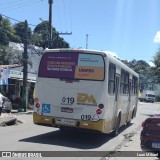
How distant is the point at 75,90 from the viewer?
13328 mm

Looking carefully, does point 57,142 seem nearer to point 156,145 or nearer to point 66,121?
point 66,121

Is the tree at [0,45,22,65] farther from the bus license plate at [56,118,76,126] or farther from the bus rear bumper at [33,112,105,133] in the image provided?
the bus license plate at [56,118,76,126]

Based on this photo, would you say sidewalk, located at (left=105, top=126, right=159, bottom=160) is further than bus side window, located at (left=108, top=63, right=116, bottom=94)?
No

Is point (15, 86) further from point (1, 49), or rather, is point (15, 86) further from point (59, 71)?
point (59, 71)

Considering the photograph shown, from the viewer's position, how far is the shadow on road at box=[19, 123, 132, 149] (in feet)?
42.4

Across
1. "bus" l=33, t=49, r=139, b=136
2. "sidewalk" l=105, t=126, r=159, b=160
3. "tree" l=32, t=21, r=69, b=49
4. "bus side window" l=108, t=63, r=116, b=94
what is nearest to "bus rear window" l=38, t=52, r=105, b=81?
"bus" l=33, t=49, r=139, b=136

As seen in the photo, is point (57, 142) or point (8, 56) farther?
point (8, 56)

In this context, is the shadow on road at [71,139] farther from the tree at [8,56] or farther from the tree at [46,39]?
the tree at [8,56]

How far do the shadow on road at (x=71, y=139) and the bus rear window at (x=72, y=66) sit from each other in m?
2.27

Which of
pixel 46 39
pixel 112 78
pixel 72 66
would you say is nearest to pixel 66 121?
pixel 72 66

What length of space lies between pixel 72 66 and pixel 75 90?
2.88ft

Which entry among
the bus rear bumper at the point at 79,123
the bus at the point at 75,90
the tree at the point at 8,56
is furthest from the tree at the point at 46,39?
the bus rear bumper at the point at 79,123

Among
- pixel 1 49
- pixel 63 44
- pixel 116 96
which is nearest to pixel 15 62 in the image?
pixel 1 49

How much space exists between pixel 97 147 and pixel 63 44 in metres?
51.2
